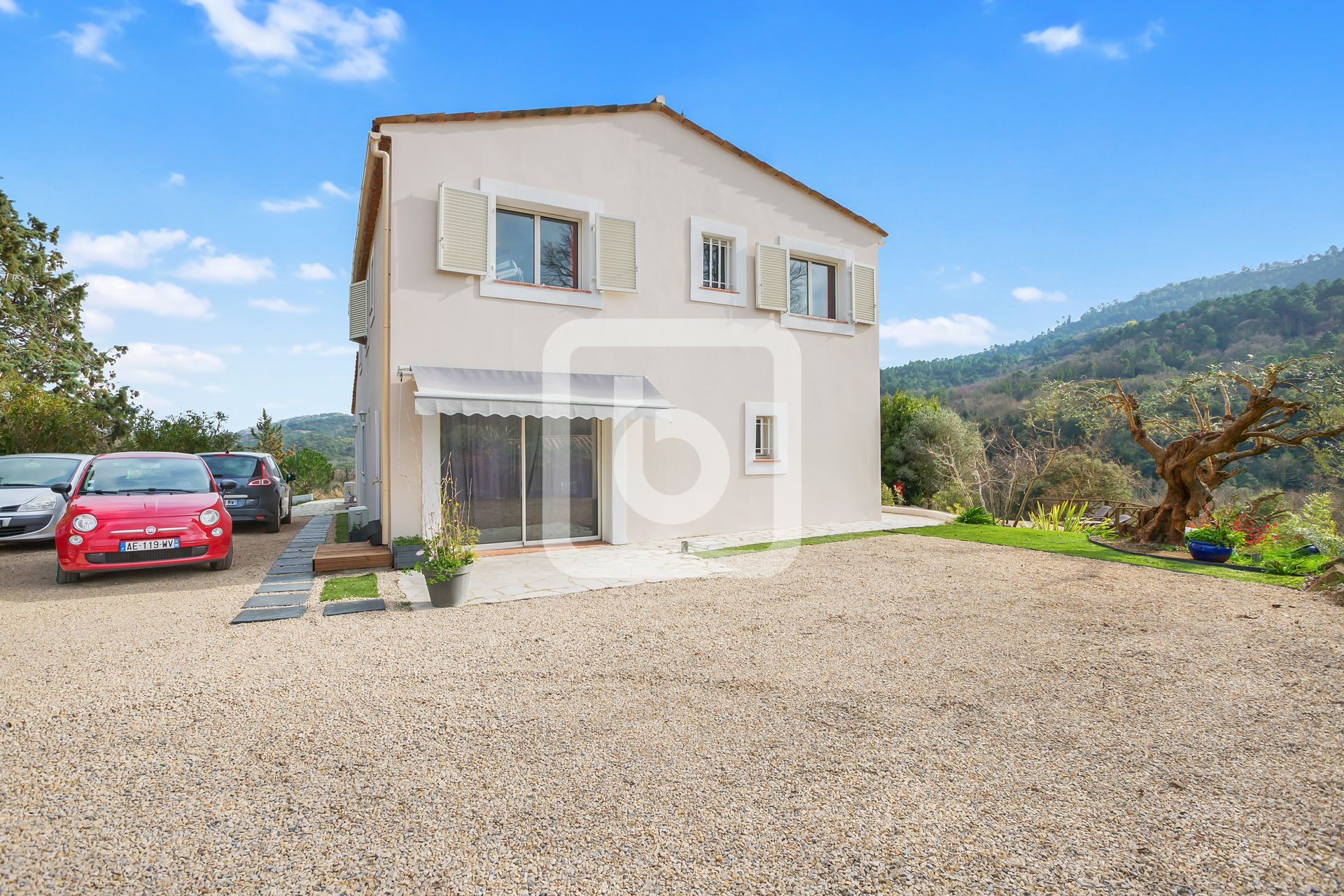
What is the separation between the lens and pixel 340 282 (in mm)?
22172

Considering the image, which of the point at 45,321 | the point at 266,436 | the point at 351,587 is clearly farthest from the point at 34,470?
the point at 45,321

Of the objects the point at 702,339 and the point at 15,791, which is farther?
the point at 702,339

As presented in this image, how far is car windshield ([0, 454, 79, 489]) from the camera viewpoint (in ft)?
45.3

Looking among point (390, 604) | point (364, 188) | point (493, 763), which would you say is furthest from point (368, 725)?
point (364, 188)

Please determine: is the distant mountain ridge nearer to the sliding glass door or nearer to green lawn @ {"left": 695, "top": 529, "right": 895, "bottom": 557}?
the sliding glass door

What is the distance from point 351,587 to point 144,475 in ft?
16.4

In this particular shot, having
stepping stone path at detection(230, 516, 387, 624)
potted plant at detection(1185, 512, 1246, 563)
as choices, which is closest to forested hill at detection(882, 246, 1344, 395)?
potted plant at detection(1185, 512, 1246, 563)

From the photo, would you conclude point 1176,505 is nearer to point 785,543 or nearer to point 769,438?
point 785,543

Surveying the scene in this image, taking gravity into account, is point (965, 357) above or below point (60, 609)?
above

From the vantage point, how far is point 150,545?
10055 mm

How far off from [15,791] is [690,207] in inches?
569

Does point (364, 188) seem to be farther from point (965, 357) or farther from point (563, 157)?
point (965, 357)

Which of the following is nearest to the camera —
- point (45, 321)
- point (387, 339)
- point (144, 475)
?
point (144, 475)

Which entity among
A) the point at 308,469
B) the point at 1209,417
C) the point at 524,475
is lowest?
the point at 308,469
